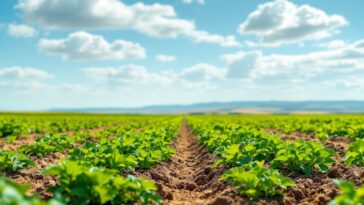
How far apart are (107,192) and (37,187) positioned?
2.81m

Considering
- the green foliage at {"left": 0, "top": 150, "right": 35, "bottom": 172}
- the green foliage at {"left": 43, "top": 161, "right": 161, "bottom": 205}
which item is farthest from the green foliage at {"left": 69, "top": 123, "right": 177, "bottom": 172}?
the green foliage at {"left": 0, "top": 150, "right": 35, "bottom": 172}

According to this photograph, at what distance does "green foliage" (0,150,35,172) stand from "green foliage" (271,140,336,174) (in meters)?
4.67

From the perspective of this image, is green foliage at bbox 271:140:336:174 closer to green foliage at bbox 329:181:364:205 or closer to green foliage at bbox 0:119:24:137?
green foliage at bbox 329:181:364:205

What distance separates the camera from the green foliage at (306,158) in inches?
330

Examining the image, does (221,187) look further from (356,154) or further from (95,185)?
(95,185)

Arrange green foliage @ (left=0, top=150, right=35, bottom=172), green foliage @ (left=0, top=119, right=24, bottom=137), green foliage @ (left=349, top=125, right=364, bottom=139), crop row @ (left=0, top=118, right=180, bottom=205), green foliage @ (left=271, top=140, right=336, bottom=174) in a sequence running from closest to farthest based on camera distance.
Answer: crop row @ (left=0, top=118, right=180, bottom=205)
green foliage @ (left=271, top=140, right=336, bottom=174)
green foliage @ (left=0, top=150, right=35, bottom=172)
green foliage @ (left=349, top=125, right=364, bottom=139)
green foliage @ (left=0, top=119, right=24, bottom=137)

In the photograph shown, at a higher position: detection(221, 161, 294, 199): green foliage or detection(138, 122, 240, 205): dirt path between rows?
detection(221, 161, 294, 199): green foliage

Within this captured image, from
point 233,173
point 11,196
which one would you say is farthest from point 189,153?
point 11,196

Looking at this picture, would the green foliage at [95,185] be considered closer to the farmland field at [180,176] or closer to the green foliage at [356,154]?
the farmland field at [180,176]

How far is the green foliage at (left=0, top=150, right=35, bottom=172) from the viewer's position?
8.67m

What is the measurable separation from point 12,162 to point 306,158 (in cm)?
547

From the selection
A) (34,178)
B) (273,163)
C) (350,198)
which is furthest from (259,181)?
(34,178)

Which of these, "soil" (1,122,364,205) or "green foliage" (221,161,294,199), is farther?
"soil" (1,122,364,205)

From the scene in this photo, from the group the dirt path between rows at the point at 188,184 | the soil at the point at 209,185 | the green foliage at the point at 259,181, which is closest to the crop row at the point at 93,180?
the soil at the point at 209,185
